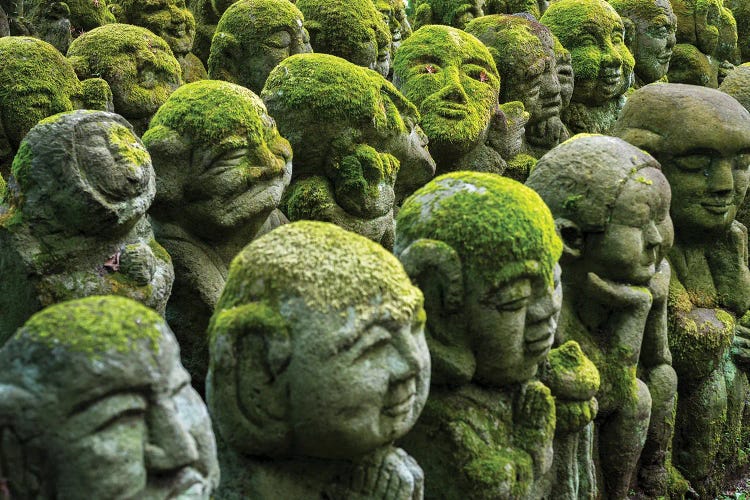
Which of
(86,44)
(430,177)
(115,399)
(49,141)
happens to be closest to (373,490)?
(115,399)

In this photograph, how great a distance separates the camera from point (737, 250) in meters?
6.95

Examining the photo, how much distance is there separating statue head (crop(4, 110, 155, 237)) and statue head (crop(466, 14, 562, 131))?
4.46 meters

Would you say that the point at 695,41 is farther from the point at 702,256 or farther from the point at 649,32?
the point at 702,256

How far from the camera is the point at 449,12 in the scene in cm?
1073

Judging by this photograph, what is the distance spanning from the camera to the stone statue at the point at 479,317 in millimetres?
4043

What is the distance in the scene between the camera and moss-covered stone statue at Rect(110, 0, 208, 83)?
8992 mm

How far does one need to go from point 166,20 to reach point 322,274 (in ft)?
21.2

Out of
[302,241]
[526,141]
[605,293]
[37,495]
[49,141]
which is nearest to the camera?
[37,495]

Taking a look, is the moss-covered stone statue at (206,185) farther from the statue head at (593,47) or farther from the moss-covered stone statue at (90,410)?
the statue head at (593,47)

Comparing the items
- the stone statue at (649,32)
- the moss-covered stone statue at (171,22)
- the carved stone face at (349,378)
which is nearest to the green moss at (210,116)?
the carved stone face at (349,378)

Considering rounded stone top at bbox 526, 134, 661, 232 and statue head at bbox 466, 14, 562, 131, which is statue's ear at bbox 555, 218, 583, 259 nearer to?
rounded stone top at bbox 526, 134, 661, 232

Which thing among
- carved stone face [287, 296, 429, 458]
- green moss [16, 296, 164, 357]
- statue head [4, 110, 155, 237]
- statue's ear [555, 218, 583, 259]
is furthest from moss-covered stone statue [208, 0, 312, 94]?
green moss [16, 296, 164, 357]

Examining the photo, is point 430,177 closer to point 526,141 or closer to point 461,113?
point 461,113

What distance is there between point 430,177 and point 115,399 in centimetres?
429
